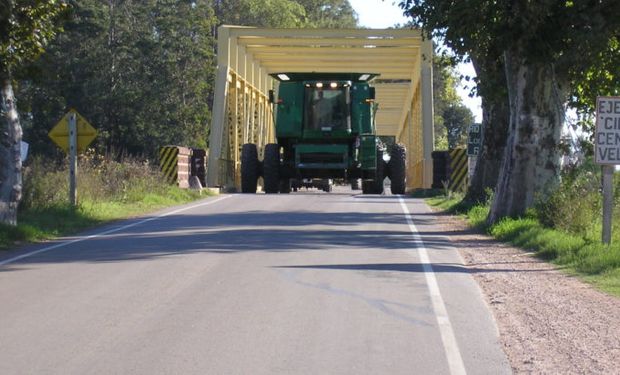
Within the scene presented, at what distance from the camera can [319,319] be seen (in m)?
9.87

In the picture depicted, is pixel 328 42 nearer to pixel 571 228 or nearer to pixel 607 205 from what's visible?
pixel 571 228

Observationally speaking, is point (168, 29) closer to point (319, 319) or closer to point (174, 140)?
point (174, 140)

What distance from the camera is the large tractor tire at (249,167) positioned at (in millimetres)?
32656

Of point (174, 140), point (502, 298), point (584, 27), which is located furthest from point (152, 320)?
point (174, 140)

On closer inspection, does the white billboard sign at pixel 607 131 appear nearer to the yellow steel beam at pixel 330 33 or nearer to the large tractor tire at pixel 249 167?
the large tractor tire at pixel 249 167

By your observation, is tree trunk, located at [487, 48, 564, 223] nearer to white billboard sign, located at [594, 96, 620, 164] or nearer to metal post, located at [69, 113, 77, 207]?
white billboard sign, located at [594, 96, 620, 164]

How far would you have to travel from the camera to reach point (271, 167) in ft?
102

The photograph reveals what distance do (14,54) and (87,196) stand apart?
9.72 meters

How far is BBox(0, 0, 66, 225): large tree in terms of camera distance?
1731 cm

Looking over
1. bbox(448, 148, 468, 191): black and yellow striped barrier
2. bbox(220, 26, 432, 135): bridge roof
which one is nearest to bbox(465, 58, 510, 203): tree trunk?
bbox(448, 148, 468, 191): black and yellow striped barrier

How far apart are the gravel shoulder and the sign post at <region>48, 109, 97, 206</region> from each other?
39.1ft

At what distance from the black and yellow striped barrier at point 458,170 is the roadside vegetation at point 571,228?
44.0 ft

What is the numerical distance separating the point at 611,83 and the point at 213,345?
15094 mm

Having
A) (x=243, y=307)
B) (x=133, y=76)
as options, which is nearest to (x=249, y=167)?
(x=243, y=307)
